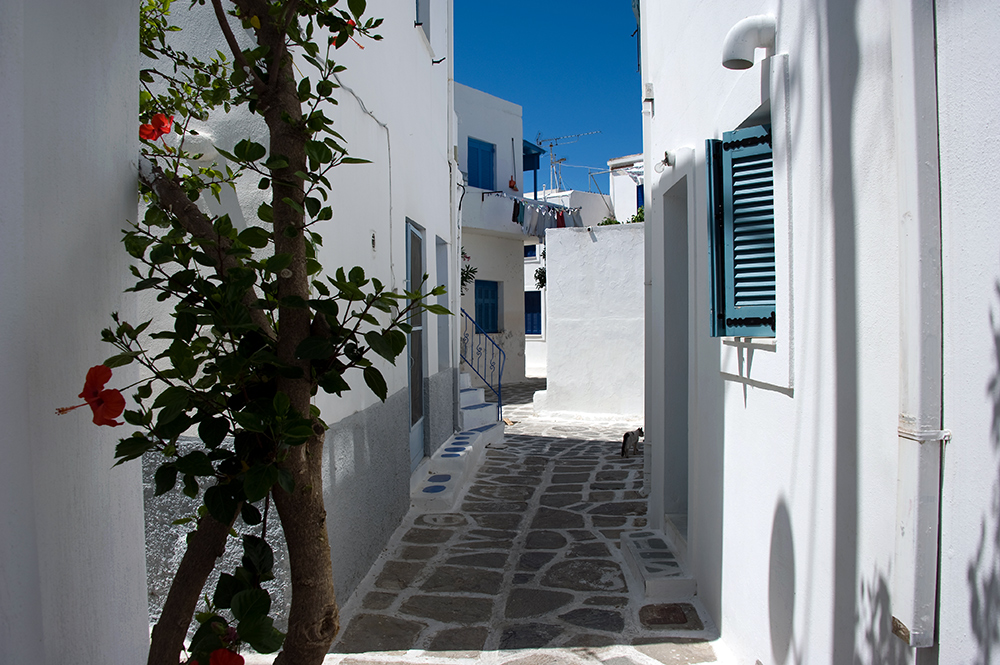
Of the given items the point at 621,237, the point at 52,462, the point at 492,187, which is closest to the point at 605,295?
the point at 621,237

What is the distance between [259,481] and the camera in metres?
1.42

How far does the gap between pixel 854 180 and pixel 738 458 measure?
1611 millimetres

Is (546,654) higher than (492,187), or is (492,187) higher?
(492,187)

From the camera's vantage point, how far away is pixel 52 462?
5.35ft

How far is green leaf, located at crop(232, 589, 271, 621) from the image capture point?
4.79 feet

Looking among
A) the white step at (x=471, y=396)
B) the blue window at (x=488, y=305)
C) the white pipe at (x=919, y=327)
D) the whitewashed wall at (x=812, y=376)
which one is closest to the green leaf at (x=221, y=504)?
the white pipe at (x=919, y=327)

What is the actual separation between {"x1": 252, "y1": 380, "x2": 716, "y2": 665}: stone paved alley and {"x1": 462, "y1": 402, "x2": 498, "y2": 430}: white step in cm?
195

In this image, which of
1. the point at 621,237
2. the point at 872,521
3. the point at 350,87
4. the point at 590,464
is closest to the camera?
the point at 872,521

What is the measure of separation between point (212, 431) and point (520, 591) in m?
3.39

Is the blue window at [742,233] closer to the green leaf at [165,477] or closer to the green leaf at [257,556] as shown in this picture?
the green leaf at [257,556]

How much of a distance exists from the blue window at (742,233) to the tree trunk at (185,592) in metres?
2.40

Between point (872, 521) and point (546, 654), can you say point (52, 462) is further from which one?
point (546, 654)

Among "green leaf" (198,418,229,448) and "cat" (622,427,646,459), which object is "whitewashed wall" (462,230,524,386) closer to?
"cat" (622,427,646,459)

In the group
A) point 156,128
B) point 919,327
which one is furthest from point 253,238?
point 919,327
